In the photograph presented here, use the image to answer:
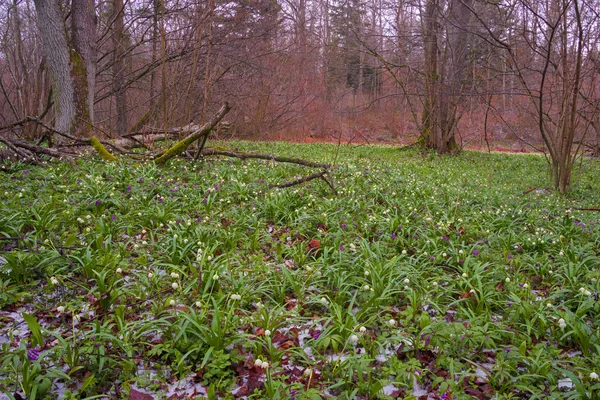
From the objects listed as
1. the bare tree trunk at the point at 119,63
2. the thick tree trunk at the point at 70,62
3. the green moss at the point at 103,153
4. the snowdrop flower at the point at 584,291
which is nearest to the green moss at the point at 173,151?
the green moss at the point at 103,153

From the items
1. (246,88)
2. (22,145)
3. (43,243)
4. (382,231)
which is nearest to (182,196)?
(43,243)

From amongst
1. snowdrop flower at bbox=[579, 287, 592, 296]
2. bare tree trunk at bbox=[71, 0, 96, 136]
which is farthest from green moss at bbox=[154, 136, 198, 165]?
snowdrop flower at bbox=[579, 287, 592, 296]

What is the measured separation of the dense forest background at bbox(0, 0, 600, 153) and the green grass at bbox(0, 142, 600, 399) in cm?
376

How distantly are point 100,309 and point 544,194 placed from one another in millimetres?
8052

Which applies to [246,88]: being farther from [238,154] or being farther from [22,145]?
[22,145]

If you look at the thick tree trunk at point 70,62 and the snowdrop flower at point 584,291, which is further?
the thick tree trunk at point 70,62

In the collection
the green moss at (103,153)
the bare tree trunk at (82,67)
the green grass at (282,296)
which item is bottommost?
the green grass at (282,296)

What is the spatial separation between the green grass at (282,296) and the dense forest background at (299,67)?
148 inches

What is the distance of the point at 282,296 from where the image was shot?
3221mm

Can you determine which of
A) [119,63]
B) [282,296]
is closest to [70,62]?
[119,63]

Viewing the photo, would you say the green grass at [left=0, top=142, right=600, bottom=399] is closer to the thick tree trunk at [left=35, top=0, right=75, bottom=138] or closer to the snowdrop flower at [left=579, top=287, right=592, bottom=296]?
the snowdrop flower at [left=579, top=287, right=592, bottom=296]

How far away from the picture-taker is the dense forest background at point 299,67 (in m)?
8.48

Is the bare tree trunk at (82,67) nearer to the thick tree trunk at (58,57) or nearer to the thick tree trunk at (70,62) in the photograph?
the thick tree trunk at (70,62)

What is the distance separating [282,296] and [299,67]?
20.9 metres
